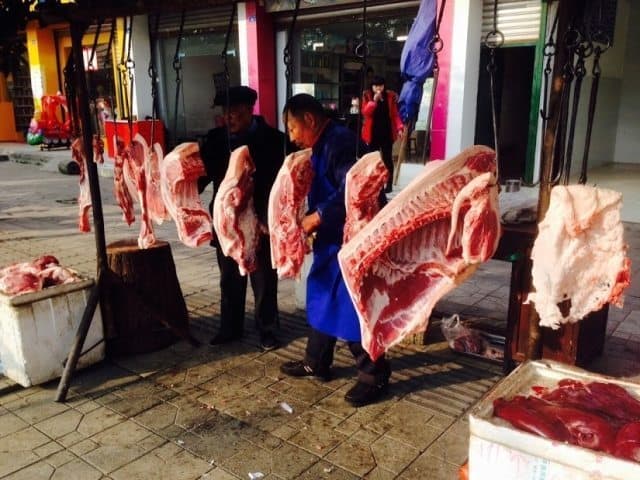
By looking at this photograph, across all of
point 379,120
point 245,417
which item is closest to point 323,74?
point 379,120

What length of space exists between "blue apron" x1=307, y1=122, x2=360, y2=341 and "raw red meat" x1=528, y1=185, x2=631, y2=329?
48.1 inches

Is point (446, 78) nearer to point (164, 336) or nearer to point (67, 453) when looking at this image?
point (164, 336)

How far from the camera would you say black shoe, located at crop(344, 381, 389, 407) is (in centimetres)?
331

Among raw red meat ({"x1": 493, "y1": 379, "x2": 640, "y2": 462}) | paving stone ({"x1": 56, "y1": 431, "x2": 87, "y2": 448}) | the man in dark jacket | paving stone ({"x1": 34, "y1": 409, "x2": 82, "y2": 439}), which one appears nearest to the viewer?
raw red meat ({"x1": 493, "y1": 379, "x2": 640, "y2": 462})

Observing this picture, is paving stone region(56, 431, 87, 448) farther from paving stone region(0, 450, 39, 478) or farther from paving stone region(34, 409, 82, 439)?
paving stone region(0, 450, 39, 478)

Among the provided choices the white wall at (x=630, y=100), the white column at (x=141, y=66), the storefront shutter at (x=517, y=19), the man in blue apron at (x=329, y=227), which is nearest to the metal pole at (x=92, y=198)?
the man in blue apron at (x=329, y=227)

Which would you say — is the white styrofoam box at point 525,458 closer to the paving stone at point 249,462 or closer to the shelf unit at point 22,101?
the paving stone at point 249,462

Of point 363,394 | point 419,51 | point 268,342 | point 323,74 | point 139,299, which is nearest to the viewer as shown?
point 363,394

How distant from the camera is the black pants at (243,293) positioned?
4141 millimetres

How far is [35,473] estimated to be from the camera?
278 centimetres

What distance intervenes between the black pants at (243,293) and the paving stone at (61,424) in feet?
4.04

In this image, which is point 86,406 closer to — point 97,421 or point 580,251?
point 97,421

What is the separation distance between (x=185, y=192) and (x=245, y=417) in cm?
138

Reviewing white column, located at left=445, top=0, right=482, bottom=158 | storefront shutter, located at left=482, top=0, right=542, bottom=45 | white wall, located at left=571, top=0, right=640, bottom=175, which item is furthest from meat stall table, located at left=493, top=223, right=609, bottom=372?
white wall, located at left=571, top=0, right=640, bottom=175
